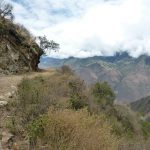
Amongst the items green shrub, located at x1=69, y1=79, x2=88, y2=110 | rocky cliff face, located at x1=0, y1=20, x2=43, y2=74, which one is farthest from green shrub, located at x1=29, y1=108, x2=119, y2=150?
rocky cliff face, located at x1=0, y1=20, x2=43, y2=74

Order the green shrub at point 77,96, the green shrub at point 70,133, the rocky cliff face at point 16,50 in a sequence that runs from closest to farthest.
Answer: the green shrub at point 70,133, the green shrub at point 77,96, the rocky cliff face at point 16,50

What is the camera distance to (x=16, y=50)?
47781mm

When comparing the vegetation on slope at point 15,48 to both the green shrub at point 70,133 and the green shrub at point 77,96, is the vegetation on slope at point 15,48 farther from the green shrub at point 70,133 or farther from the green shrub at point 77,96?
the green shrub at point 70,133

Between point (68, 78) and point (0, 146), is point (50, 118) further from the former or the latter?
point (68, 78)

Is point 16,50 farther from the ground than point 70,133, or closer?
farther from the ground

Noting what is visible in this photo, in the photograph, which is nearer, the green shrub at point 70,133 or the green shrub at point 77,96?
the green shrub at point 70,133

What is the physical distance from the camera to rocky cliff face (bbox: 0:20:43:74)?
143 ft

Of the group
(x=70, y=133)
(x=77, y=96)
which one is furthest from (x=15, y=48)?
(x=70, y=133)

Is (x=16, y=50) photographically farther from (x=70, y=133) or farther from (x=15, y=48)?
(x=70, y=133)

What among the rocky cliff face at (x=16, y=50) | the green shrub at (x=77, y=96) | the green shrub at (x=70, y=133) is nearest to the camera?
the green shrub at (x=70, y=133)

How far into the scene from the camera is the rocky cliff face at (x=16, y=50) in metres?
43.7

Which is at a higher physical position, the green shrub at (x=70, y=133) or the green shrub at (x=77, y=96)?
the green shrub at (x=77, y=96)

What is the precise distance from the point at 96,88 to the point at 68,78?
682 inches

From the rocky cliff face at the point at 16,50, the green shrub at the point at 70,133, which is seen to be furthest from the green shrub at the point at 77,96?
the green shrub at the point at 70,133
